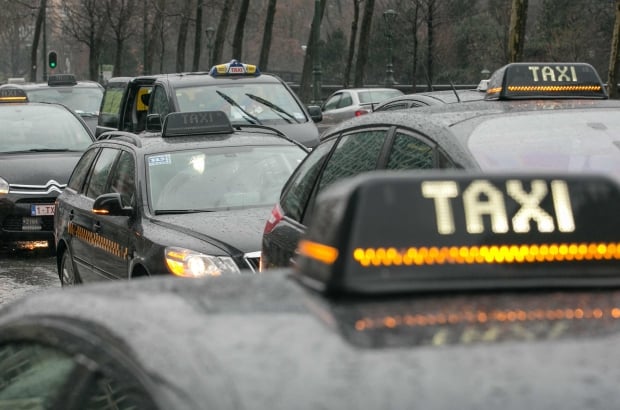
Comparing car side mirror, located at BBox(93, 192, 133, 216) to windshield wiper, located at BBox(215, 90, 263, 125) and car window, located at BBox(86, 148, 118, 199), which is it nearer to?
car window, located at BBox(86, 148, 118, 199)

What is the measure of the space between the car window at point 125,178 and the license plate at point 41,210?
4.10 metres

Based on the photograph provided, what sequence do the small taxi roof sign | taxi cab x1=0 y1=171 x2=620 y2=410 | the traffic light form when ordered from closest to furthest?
1. taxi cab x1=0 y1=171 x2=620 y2=410
2. the small taxi roof sign
3. the traffic light

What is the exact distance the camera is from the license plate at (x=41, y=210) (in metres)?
13.2

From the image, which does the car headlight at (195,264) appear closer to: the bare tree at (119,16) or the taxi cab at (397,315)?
the taxi cab at (397,315)

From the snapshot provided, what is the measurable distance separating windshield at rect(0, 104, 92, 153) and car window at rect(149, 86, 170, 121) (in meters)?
1.03

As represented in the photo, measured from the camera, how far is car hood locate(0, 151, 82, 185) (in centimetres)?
1343

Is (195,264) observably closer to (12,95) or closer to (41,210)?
(41,210)

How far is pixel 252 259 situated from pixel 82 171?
130 inches

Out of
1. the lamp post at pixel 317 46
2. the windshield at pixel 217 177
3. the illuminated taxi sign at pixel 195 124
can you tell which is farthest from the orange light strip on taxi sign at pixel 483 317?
the lamp post at pixel 317 46

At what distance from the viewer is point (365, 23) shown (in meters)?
45.9

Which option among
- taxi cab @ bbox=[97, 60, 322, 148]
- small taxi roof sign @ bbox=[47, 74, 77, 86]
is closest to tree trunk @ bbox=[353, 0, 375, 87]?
small taxi roof sign @ bbox=[47, 74, 77, 86]

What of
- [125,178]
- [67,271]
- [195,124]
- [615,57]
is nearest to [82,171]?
[67,271]

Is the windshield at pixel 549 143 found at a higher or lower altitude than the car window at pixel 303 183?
higher

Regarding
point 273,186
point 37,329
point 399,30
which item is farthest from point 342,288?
point 399,30
